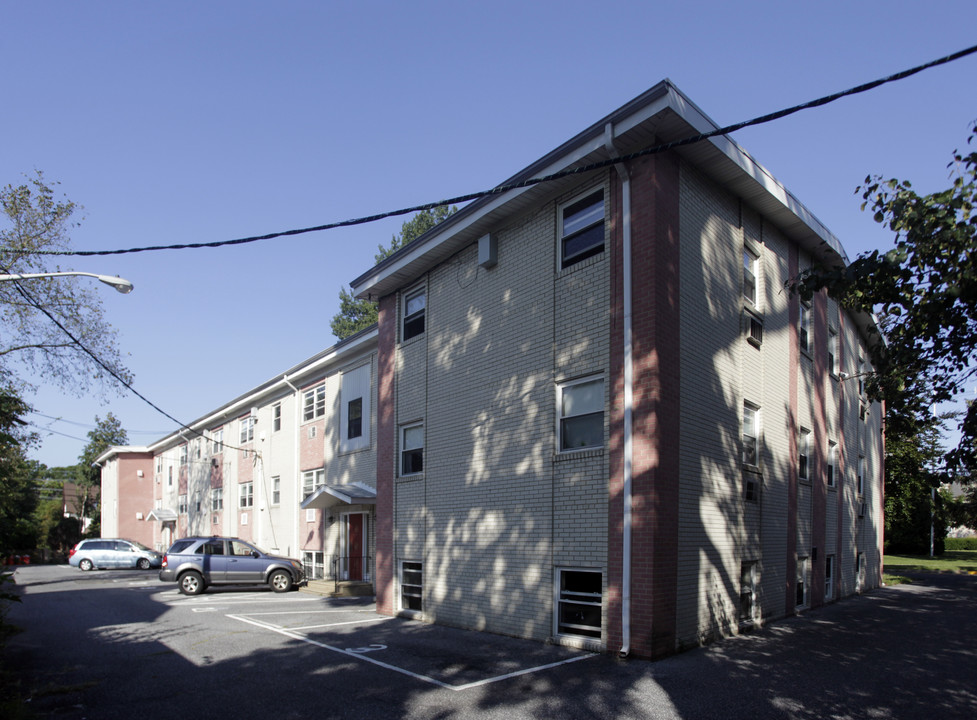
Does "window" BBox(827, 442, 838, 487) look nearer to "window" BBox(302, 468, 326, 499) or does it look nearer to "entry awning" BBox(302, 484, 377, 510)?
"entry awning" BBox(302, 484, 377, 510)

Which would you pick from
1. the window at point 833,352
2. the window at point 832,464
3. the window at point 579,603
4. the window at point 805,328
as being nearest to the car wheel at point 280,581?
the window at point 579,603

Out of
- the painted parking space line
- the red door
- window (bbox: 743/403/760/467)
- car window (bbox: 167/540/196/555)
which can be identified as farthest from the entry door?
window (bbox: 743/403/760/467)

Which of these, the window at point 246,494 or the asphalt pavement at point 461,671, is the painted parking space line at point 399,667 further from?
the window at point 246,494

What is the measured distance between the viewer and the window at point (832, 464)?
17156mm

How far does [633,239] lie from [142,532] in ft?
160

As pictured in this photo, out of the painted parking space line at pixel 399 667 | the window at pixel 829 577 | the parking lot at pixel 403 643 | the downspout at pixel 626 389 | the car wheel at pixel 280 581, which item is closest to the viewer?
the painted parking space line at pixel 399 667

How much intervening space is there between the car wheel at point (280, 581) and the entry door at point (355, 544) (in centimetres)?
193

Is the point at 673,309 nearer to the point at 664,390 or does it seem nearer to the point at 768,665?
the point at 664,390

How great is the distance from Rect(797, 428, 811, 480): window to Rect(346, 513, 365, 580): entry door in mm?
12322

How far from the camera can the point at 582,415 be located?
36.7ft

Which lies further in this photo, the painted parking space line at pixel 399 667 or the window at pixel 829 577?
the window at pixel 829 577

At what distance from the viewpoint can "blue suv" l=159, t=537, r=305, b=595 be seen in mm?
20922

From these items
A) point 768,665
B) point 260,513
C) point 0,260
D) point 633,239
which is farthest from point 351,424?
point 768,665

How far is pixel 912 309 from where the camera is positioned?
896 cm
